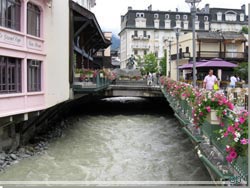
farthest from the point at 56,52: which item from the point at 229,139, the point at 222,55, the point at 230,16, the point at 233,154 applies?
the point at 230,16

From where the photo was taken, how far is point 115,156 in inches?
609

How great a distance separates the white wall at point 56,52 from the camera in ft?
53.7

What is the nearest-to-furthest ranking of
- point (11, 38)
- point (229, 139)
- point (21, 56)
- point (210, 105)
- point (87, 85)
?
1. point (229, 139)
2. point (210, 105)
3. point (11, 38)
4. point (21, 56)
5. point (87, 85)

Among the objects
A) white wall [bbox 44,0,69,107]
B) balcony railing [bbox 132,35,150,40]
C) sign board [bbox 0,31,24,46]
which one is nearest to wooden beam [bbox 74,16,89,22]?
white wall [bbox 44,0,69,107]

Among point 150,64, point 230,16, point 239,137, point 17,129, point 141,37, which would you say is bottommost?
point 17,129

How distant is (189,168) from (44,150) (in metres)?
6.86

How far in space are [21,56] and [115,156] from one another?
17.8 feet

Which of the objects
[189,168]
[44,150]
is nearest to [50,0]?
[44,150]

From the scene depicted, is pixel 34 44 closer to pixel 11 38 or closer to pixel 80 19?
pixel 11 38

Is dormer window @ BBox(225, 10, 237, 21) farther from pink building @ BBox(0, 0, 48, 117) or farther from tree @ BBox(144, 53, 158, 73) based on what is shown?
pink building @ BBox(0, 0, 48, 117)

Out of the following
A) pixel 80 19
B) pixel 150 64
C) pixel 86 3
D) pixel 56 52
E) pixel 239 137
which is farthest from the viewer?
pixel 150 64

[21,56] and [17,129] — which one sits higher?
[21,56]

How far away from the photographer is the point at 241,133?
229 inches

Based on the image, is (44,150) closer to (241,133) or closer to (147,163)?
(147,163)
